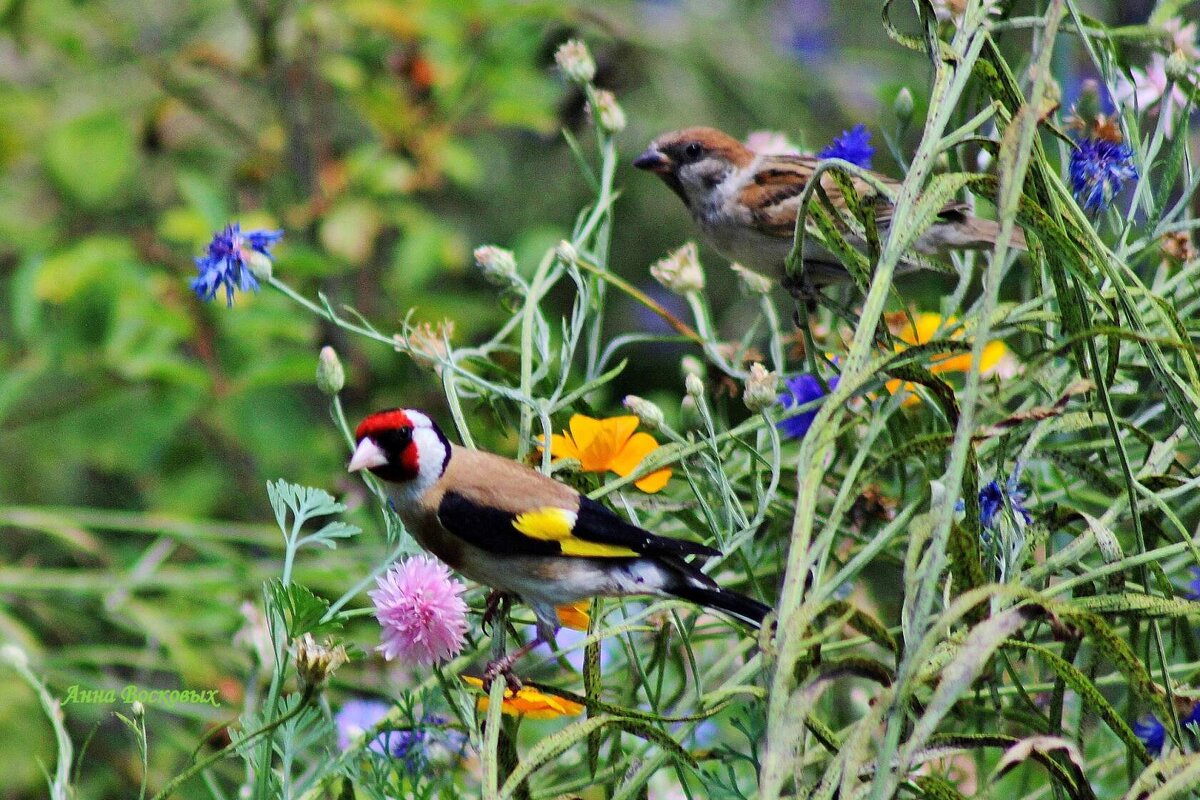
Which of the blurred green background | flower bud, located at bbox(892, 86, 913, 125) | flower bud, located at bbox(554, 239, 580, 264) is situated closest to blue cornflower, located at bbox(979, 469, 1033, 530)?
flower bud, located at bbox(554, 239, 580, 264)

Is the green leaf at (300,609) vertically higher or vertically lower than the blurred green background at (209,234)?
higher

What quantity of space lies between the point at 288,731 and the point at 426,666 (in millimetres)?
138

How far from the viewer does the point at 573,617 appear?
1.21m

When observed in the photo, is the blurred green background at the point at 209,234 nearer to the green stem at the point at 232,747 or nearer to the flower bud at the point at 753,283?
the flower bud at the point at 753,283

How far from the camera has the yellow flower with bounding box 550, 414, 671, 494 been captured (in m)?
1.17

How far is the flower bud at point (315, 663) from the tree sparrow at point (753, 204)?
92cm

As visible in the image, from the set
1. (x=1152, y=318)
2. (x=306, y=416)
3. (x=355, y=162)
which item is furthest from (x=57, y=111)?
(x=1152, y=318)

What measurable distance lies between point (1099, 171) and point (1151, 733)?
472 millimetres

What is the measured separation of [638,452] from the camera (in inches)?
46.8

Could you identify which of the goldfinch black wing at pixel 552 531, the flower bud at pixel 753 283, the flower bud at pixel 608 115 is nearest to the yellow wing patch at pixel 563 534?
the goldfinch black wing at pixel 552 531

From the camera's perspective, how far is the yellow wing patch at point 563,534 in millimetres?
1216

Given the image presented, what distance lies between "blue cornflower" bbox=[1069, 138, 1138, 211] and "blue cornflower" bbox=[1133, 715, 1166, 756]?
1.43 feet

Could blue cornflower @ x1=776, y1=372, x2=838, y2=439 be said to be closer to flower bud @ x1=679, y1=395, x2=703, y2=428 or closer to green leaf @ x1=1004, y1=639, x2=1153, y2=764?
flower bud @ x1=679, y1=395, x2=703, y2=428

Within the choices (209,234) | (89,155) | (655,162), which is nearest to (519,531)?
(655,162)
